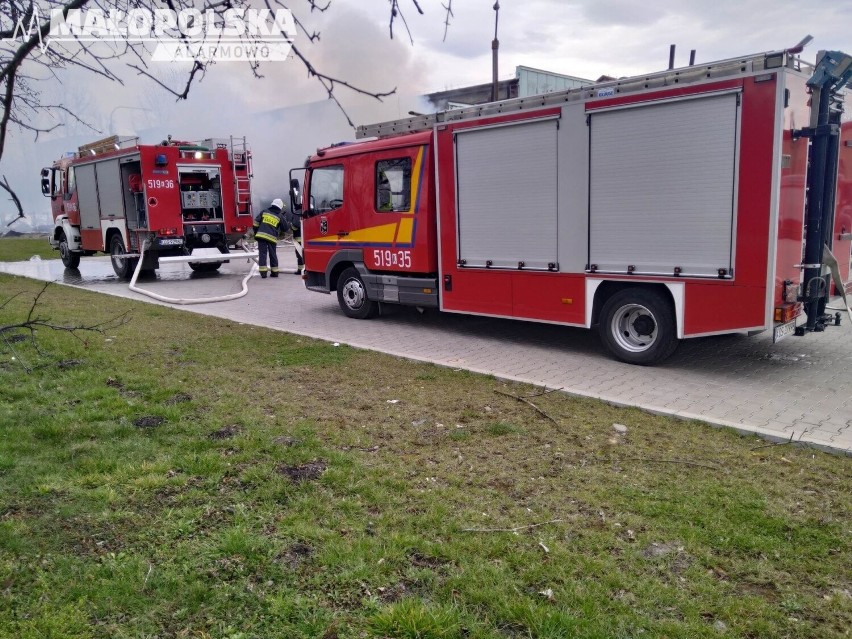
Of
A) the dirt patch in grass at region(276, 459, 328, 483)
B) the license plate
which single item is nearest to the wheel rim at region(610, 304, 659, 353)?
the license plate

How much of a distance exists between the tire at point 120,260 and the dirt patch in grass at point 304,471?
12.8 meters

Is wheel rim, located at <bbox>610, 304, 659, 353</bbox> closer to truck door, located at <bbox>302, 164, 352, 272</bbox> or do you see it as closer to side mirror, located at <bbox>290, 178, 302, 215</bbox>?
truck door, located at <bbox>302, 164, 352, 272</bbox>

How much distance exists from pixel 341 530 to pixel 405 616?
31.1 inches

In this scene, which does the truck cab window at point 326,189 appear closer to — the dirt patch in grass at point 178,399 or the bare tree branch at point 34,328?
the bare tree branch at point 34,328

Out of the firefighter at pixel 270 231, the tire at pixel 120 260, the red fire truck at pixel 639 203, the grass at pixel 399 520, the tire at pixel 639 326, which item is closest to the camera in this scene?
the grass at pixel 399 520

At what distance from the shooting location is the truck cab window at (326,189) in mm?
9453

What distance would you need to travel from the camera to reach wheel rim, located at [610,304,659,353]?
6.70 metres

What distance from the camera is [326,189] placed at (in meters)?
9.69

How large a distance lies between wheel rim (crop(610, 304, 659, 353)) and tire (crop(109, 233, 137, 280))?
12.1 meters

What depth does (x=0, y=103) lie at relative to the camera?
10.6 feet

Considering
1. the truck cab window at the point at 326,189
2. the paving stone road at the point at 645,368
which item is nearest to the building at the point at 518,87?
the truck cab window at the point at 326,189

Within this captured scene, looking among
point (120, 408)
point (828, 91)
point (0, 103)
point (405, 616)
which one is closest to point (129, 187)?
point (120, 408)

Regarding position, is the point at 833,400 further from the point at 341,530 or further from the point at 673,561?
the point at 341,530

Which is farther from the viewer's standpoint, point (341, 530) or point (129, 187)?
point (129, 187)
